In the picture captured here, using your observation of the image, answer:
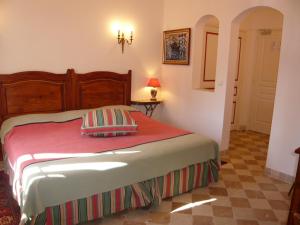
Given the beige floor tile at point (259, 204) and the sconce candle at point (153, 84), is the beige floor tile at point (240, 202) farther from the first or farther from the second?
the sconce candle at point (153, 84)

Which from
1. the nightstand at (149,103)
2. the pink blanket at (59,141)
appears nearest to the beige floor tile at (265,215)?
the pink blanket at (59,141)

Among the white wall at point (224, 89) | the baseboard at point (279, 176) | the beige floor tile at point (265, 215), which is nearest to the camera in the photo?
the beige floor tile at point (265, 215)

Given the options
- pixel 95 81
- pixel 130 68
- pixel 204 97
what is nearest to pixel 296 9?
pixel 204 97

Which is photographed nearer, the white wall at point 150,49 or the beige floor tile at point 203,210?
the beige floor tile at point 203,210

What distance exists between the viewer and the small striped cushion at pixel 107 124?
288cm

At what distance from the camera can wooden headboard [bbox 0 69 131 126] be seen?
134 inches

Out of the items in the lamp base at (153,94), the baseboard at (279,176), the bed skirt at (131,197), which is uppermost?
the lamp base at (153,94)

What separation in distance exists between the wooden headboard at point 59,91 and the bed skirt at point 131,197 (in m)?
1.88

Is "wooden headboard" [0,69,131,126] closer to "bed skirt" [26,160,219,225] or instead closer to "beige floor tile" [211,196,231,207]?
"bed skirt" [26,160,219,225]

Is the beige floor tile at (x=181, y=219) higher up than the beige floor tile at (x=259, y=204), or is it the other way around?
the beige floor tile at (x=259, y=204)

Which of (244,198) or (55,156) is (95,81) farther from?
(244,198)

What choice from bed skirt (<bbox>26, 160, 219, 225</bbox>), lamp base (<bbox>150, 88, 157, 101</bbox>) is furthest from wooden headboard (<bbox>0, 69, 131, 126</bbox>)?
bed skirt (<bbox>26, 160, 219, 225</bbox>)

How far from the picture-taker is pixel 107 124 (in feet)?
9.57

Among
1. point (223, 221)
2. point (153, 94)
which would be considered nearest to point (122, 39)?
point (153, 94)
